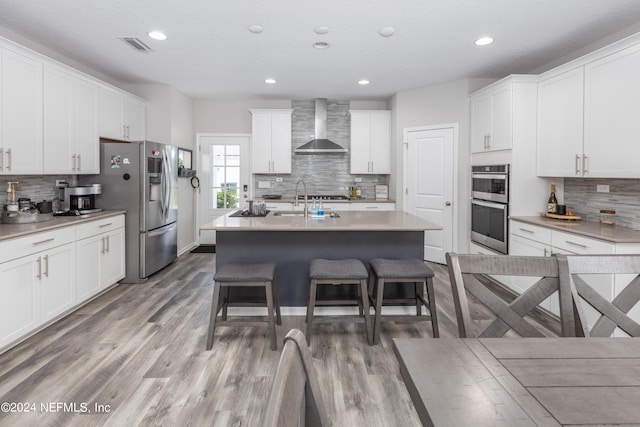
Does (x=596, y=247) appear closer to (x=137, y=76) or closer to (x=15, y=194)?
(x=15, y=194)

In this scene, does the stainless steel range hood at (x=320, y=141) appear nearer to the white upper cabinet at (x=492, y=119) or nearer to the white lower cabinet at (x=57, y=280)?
the white upper cabinet at (x=492, y=119)

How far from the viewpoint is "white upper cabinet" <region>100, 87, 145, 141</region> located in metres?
4.35

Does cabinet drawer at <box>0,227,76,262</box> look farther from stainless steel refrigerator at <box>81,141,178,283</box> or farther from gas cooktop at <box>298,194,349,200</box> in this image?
gas cooktop at <box>298,194,349,200</box>

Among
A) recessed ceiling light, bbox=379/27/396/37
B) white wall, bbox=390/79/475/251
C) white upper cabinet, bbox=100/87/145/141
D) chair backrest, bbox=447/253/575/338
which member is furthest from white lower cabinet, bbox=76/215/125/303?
white wall, bbox=390/79/475/251

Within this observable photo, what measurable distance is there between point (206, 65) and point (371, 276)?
10.4 feet

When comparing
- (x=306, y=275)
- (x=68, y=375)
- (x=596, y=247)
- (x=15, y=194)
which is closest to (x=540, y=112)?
(x=596, y=247)

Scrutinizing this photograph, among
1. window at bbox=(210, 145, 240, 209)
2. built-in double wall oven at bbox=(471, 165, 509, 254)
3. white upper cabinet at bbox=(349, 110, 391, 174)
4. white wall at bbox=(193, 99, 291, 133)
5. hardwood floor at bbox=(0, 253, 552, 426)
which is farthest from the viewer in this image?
window at bbox=(210, 145, 240, 209)

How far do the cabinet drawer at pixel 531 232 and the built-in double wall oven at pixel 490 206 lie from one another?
13 cm

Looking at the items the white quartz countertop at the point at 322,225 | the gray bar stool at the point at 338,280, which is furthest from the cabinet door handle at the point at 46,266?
the gray bar stool at the point at 338,280

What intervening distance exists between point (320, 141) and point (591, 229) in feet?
12.5

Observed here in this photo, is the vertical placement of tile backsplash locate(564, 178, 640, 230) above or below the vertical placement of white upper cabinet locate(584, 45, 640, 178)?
below

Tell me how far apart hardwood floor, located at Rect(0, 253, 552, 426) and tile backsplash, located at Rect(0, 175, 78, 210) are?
49.7 inches

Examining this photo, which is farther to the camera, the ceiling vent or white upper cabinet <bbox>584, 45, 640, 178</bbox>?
the ceiling vent

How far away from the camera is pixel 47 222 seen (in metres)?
3.25
